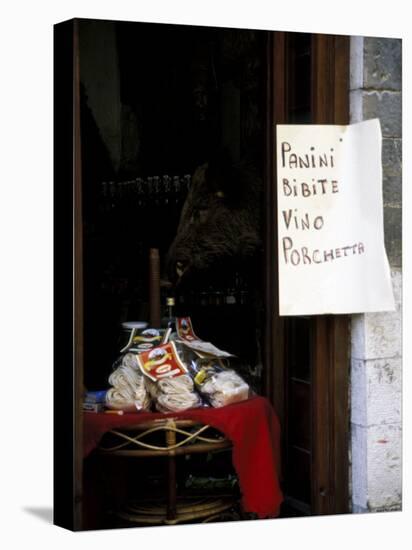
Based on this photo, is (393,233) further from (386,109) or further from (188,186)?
(188,186)

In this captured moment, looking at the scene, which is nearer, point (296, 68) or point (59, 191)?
point (59, 191)

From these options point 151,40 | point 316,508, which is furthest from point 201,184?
point 316,508

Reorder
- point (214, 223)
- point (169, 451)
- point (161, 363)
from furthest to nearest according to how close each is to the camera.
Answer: point (214, 223)
point (161, 363)
point (169, 451)

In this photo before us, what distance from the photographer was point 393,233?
7.44 meters

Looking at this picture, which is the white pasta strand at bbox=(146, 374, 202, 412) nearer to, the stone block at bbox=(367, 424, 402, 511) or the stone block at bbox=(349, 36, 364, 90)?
the stone block at bbox=(367, 424, 402, 511)

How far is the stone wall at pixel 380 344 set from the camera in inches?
289

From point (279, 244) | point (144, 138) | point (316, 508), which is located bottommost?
point (316, 508)

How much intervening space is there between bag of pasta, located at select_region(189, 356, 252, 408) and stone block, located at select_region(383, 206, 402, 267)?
41.2 inches

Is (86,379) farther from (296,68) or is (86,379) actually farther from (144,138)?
(296,68)

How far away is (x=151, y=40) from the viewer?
26.2 feet

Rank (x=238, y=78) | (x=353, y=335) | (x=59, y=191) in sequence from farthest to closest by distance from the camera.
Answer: (x=238, y=78) < (x=353, y=335) < (x=59, y=191)

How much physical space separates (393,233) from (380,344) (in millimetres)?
599

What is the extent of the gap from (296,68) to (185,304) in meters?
1.50

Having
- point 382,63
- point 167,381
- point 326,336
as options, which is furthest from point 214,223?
point 382,63
